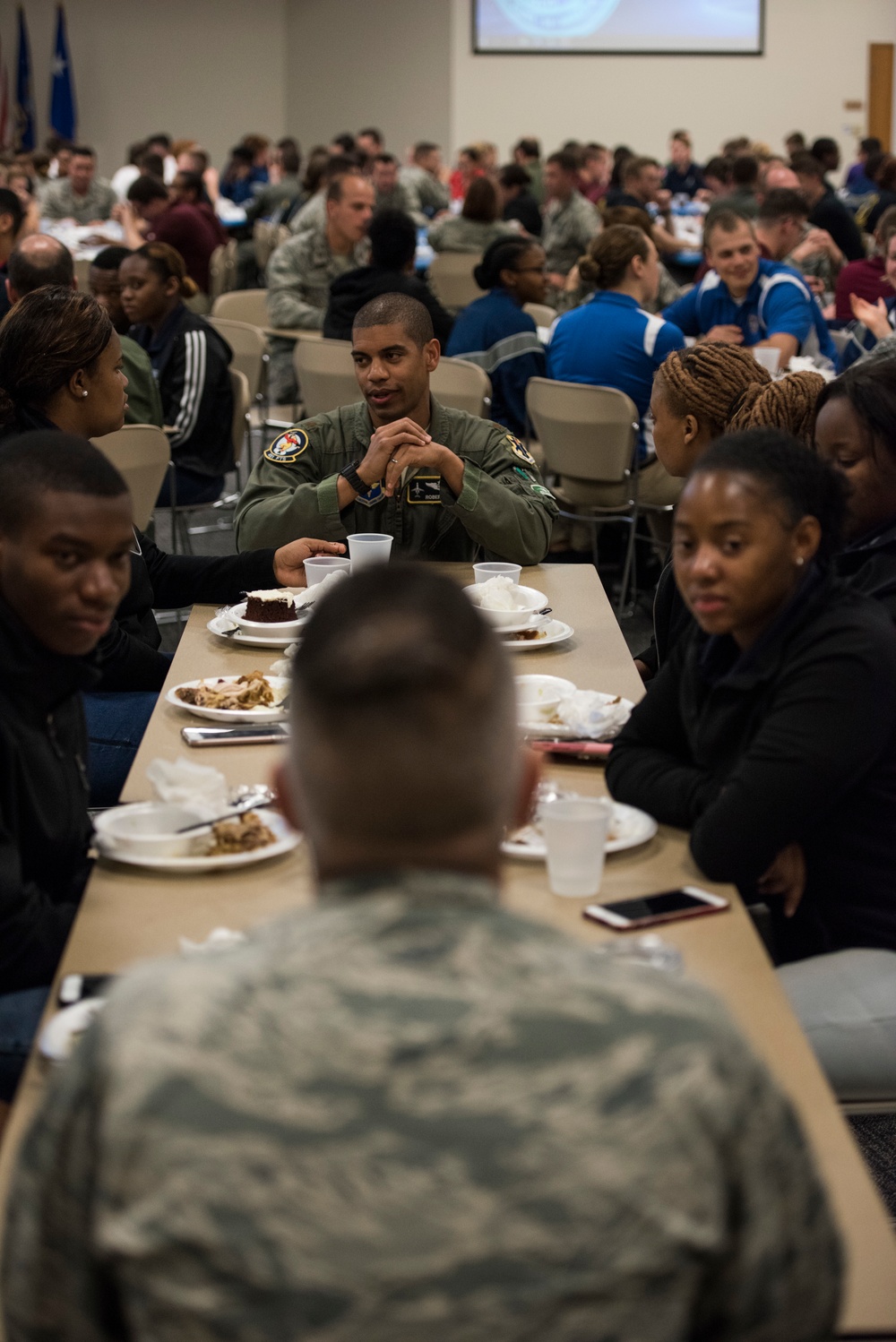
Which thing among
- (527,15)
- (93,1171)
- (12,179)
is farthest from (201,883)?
(527,15)

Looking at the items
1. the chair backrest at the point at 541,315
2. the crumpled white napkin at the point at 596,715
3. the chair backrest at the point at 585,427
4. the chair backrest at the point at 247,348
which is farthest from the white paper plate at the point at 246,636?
the chair backrest at the point at 541,315

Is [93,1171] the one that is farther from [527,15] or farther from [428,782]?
[527,15]

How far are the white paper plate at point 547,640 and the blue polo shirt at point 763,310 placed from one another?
2872 mm

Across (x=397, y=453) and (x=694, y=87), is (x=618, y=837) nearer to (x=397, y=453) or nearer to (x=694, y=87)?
(x=397, y=453)

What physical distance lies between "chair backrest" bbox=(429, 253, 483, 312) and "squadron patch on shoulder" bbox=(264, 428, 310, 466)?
5294mm

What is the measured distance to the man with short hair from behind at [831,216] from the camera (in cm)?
829

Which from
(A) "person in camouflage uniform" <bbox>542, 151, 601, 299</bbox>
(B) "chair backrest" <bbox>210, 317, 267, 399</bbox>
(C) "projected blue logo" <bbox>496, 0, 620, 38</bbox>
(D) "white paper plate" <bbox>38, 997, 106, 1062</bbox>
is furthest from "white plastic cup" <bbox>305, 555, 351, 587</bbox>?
(C) "projected blue logo" <bbox>496, 0, 620, 38</bbox>

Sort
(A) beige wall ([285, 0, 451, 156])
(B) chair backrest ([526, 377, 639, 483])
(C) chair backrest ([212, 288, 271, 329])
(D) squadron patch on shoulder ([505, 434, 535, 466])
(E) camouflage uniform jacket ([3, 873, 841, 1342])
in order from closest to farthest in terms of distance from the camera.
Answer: (E) camouflage uniform jacket ([3, 873, 841, 1342]), (D) squadron patch on shoulder ([505, 434, 535, 466]), (B) chair backrest ([526, 377, 639, 483]), (C) chair backrest ([212, 288, 271, 329]), (A) beige wall ([285, 0, 451, 156])

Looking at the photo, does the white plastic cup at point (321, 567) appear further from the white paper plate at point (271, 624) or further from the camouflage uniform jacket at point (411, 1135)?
the camouflage uniform jacket at point (411, 1135)

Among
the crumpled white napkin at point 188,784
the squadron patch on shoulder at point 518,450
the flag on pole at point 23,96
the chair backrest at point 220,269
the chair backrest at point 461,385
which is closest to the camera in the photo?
the crumpled white napkin at point 188,784

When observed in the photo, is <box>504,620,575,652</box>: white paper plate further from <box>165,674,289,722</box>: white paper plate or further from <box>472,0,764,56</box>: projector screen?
<box>472,0,764,56</box>: projector screen

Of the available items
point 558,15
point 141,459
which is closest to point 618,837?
point 141,459

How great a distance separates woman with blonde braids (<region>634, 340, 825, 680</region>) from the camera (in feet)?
8.41

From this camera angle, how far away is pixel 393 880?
0.79 metres
